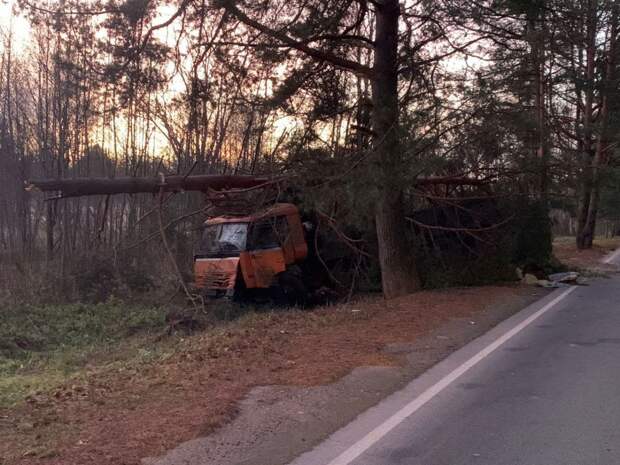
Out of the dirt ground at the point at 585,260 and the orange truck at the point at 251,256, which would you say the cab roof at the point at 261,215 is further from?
the dirt ground at the point at 585,260

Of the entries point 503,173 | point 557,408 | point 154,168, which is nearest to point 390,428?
point 557,408

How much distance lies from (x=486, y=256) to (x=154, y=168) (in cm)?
1626

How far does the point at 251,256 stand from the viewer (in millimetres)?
16109

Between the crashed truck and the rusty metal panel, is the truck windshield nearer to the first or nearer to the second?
the crashed truck

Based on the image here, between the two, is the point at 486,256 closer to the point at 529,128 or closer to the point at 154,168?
the point at 529,128

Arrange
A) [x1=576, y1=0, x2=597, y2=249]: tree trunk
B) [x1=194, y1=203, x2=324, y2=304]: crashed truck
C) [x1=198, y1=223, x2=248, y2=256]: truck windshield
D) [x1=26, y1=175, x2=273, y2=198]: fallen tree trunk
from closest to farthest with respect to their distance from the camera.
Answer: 1. [x1=26, y1=175, x2=273, y2=198]: fallen tree trunk
2. [x1=194, y1=203, x2=324, y2=304]: crashed truck
3. [x1=198, y1=223, x2=248, y2=256]: truck windshield
4. [x1=576, y1=0, x2=597, y2=249]: tree trunk

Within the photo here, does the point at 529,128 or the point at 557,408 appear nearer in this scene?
the point at 557,408

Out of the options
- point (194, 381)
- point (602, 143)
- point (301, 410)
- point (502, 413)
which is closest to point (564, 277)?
point (602, 143)

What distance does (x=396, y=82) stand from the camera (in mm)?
14781

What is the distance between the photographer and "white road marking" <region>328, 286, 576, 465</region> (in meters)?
5.64

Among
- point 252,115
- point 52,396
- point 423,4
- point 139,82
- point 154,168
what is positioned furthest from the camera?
point 154,168

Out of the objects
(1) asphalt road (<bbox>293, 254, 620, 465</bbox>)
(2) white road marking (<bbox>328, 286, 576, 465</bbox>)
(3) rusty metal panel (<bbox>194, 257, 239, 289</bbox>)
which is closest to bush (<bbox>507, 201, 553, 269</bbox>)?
(3) rusty metal panel (<bbox>194, 257, 239, 289</bbox>)

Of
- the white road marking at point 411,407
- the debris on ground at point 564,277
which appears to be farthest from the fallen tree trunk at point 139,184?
the debris on ground at point 564,277

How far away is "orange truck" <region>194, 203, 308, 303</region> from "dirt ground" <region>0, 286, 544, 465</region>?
243 centimetres
